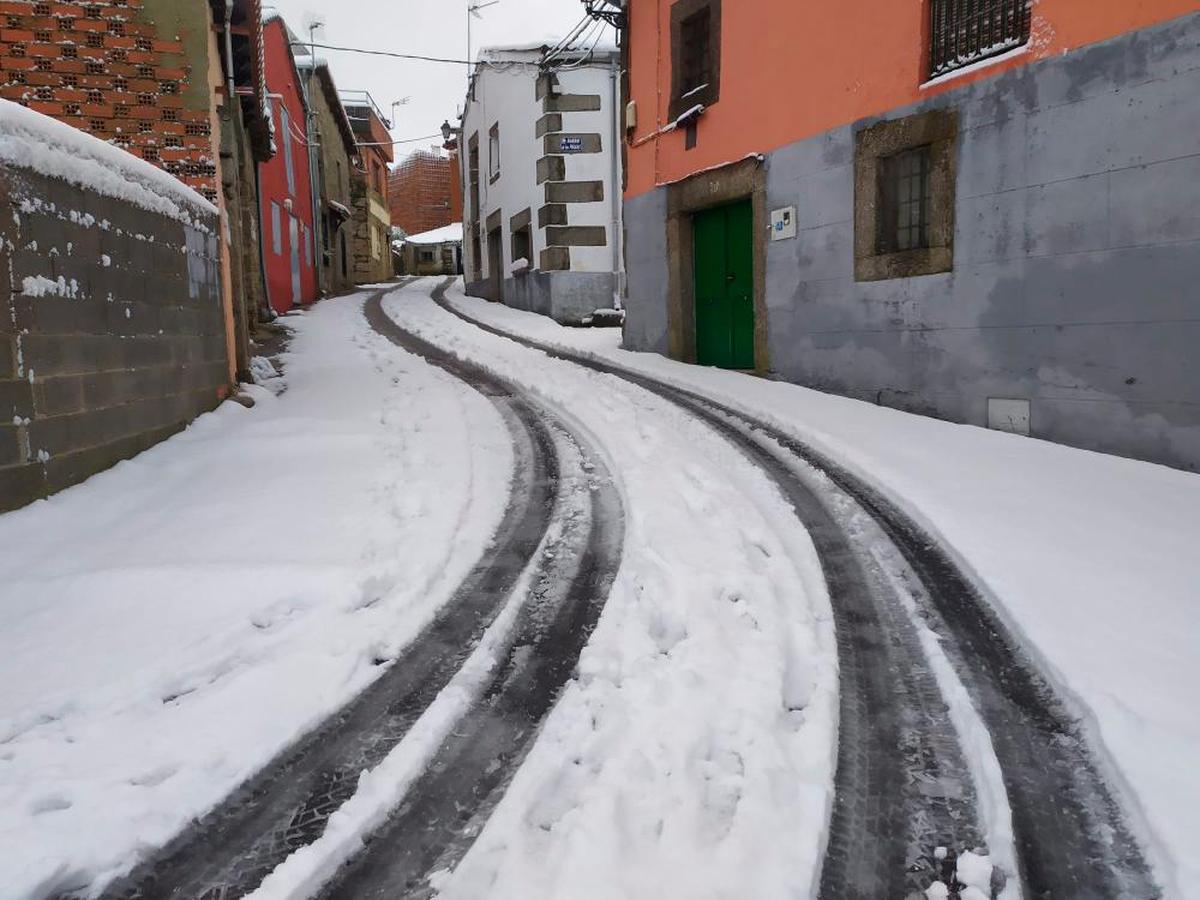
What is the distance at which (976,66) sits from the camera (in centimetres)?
577

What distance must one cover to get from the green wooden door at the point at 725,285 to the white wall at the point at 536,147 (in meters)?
7.15

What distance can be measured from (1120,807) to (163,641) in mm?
3011

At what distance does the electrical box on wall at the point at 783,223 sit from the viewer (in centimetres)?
786

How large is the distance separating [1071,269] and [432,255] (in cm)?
4137

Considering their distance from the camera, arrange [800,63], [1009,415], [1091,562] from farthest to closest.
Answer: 1. [800,63]
2. [1009,415]
3. [1091,562]

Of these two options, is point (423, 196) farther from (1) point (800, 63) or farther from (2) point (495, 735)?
(2) point (495, 735)

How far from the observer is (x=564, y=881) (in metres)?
1.58

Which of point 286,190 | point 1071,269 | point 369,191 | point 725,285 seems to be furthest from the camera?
point 369,191

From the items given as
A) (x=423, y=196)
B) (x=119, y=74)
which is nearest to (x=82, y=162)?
(x=119, y=74)

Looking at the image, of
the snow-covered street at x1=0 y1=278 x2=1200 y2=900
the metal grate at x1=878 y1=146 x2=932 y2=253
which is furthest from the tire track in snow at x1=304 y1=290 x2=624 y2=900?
the metal grate at x1=878 y1=146 x2=932 y2=253

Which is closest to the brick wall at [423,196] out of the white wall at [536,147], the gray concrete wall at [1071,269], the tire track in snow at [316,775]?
the white wall at [536,147]

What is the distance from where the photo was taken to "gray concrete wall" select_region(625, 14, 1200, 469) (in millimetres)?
4598

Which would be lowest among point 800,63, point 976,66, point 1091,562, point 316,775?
point 316,775

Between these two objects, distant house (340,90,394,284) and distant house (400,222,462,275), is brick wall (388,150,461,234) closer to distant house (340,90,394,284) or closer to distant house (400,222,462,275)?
distant house (400,222,462,275)
